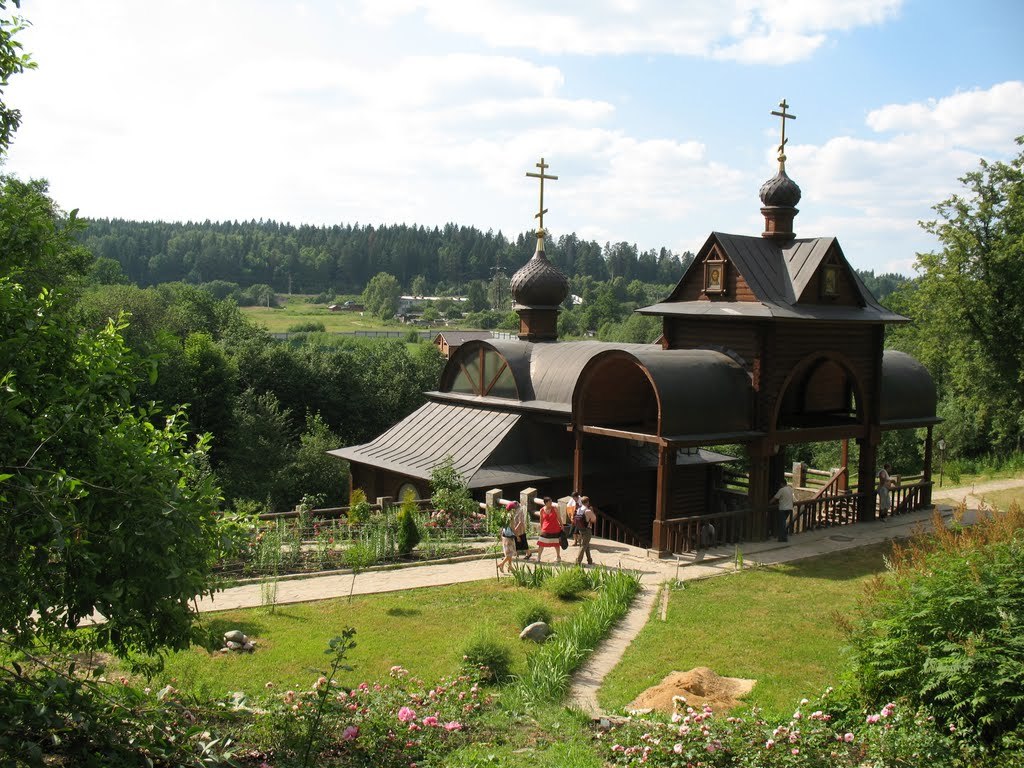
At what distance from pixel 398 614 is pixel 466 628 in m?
1.12

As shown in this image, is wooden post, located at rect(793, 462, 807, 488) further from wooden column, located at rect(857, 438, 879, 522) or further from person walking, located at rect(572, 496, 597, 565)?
person walking, located at rect(572, 496, 597, 565)

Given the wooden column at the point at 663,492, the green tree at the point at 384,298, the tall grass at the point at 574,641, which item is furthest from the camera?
the green tree at the point at 384,298

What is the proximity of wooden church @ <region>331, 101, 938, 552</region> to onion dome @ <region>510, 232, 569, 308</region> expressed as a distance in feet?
0.14

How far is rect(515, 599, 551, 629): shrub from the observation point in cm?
1177

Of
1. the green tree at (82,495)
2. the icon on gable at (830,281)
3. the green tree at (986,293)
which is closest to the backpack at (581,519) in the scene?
the icon on gable at (830,281)

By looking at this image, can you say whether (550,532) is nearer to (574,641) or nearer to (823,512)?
(574,641)

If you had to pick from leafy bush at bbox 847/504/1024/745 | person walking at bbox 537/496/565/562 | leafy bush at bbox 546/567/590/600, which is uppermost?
leafy bush at bbox 847/504/1024/745

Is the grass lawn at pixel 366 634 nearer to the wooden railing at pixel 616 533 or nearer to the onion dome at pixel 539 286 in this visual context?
the wooden railing at pixel 616 533

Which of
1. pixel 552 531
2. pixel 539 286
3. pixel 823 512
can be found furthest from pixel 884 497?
pixel 539 286

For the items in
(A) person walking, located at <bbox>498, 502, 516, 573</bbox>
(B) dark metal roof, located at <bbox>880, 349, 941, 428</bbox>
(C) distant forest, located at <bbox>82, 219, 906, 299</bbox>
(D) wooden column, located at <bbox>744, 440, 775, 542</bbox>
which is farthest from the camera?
(C) distant forest, located at <bbox>82, 219, 906, 299</bbox>

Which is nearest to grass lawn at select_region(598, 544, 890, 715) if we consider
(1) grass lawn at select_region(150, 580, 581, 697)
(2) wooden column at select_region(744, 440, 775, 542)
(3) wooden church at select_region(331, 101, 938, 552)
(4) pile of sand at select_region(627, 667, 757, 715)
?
(4) pile of sand at select_region(627, 667, 757, 715)

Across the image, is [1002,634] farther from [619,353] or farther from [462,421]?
[462,421]

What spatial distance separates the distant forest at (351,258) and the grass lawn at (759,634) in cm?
11571

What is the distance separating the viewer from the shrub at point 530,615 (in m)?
11.8
